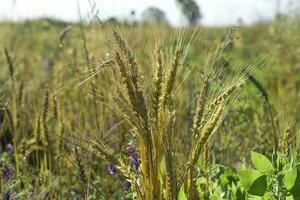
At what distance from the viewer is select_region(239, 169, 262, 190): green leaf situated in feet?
6.19

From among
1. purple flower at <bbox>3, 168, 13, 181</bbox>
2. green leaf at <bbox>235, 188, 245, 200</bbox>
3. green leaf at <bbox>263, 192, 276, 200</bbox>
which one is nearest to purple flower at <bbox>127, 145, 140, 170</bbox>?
green leaf at <bbox>235, 188, 245, 200</bbox>

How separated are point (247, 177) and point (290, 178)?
0.14m

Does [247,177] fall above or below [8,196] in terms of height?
above

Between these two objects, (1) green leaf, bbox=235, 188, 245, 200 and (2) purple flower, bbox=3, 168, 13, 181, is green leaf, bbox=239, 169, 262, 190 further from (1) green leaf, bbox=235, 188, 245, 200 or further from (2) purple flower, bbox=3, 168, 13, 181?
(2) purple flower, bbox=3, 168, 13, 181

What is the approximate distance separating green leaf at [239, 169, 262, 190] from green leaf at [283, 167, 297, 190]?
89mm

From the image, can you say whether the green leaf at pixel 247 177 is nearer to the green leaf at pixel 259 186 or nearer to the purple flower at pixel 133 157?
the green leaf at pixel 259 186

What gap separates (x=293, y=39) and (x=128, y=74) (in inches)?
245

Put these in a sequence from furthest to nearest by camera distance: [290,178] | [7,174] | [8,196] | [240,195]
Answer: [7,174] → [8,196] → [240,195] → [290,178]

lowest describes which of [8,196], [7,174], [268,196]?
[7,174]

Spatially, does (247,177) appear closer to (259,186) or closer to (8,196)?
(259,186)

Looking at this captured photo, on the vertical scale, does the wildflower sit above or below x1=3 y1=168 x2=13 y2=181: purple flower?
above

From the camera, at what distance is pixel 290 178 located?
1.81 meters

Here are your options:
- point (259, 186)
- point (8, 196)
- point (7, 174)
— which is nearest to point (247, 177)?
point (259, 186)

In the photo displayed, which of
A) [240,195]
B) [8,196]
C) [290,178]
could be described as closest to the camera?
[290,178]
